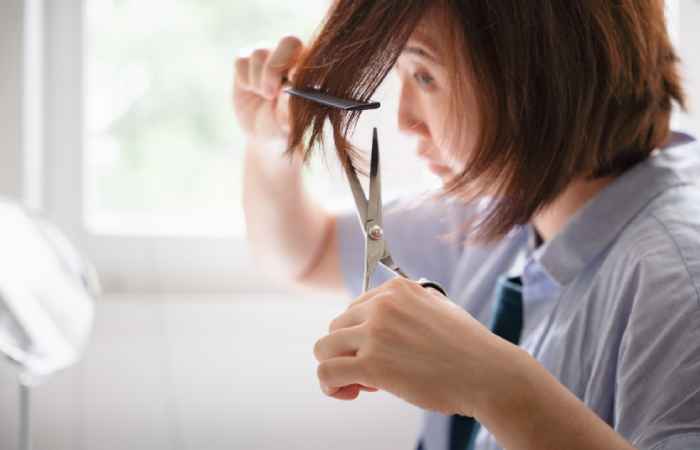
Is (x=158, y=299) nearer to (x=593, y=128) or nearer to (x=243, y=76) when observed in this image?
(x=243, y=76)

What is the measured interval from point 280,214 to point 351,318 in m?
0.35

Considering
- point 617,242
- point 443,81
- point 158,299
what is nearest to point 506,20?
point 443,81

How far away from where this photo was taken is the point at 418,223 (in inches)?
32.4

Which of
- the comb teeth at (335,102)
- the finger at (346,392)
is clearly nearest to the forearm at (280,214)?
the comb teeth at (335,102)

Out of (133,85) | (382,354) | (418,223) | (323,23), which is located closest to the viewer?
(382,354)

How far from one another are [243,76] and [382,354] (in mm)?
360

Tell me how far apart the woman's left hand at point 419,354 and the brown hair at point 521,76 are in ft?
0.43

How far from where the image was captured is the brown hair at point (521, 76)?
527 mm

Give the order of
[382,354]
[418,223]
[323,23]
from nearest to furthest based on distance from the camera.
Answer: [382,354], [323,23], [418,223]

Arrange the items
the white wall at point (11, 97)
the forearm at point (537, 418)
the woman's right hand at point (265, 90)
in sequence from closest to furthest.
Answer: the forearm at point (537, 418) < the woman's right hand at point (265, 90) < the white wall at point (11, 97)

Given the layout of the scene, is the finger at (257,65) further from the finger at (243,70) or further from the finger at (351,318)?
the finger at (351,318)

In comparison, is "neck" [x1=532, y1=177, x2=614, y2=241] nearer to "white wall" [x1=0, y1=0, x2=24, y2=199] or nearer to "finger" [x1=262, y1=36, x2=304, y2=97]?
"finger" [x1=262, y1=36, x2=304, y2=97]

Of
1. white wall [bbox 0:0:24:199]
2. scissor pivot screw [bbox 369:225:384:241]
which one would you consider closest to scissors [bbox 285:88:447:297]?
scissor pivot screw [bbox 369:225:384:241]

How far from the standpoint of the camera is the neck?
0.66m
